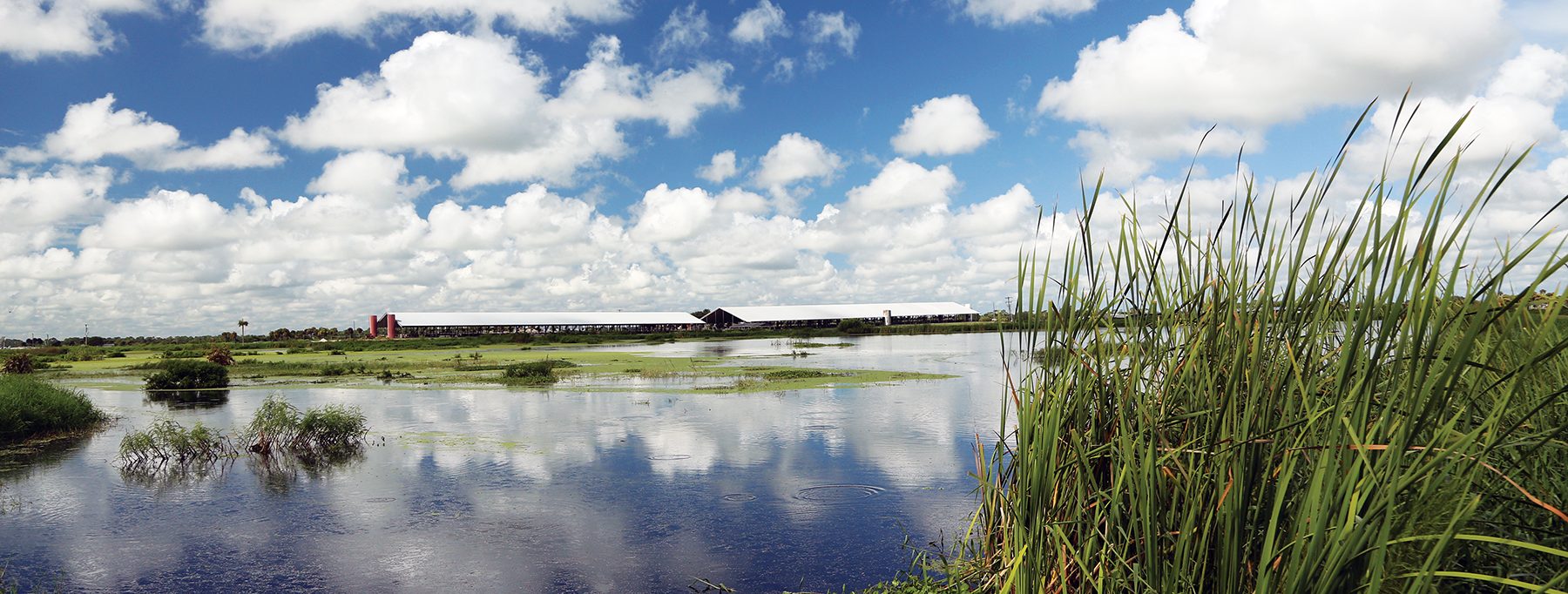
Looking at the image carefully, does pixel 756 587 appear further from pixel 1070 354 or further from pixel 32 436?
pixel 32 436

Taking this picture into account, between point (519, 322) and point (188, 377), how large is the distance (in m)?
47.5

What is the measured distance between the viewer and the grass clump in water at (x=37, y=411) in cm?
1914

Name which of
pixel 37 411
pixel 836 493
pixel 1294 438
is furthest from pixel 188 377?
pixel 1294 438

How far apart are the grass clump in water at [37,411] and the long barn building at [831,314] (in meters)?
69.1

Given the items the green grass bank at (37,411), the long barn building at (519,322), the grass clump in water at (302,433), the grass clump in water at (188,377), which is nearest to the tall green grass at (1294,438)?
the grass clump in water at (302,433)

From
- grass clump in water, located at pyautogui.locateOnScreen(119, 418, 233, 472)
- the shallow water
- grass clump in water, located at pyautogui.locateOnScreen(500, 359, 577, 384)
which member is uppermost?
grass clump in water, located at pyautogui.locateOnScreen(500, 359, 577, 384)

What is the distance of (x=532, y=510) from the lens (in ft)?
40.3

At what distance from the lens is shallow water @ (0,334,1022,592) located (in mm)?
9586

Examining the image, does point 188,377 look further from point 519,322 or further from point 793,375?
point 519,322

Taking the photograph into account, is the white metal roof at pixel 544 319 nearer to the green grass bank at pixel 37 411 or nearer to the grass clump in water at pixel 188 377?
the grass clump in water at pixel 188 377

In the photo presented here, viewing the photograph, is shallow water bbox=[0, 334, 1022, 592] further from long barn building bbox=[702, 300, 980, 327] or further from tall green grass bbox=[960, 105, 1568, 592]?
long barn building bbox=[702, 300, 980, 327]

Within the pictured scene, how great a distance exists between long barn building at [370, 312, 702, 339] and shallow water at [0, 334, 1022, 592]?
5579 cm

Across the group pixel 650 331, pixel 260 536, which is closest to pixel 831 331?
pixel 650 331

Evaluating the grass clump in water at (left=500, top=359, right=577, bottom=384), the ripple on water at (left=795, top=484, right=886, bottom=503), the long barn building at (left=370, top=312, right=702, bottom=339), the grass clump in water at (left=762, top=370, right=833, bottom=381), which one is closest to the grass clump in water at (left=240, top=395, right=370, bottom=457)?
the ripple on water at (left=795, top=484, right=886, bottom=503)
